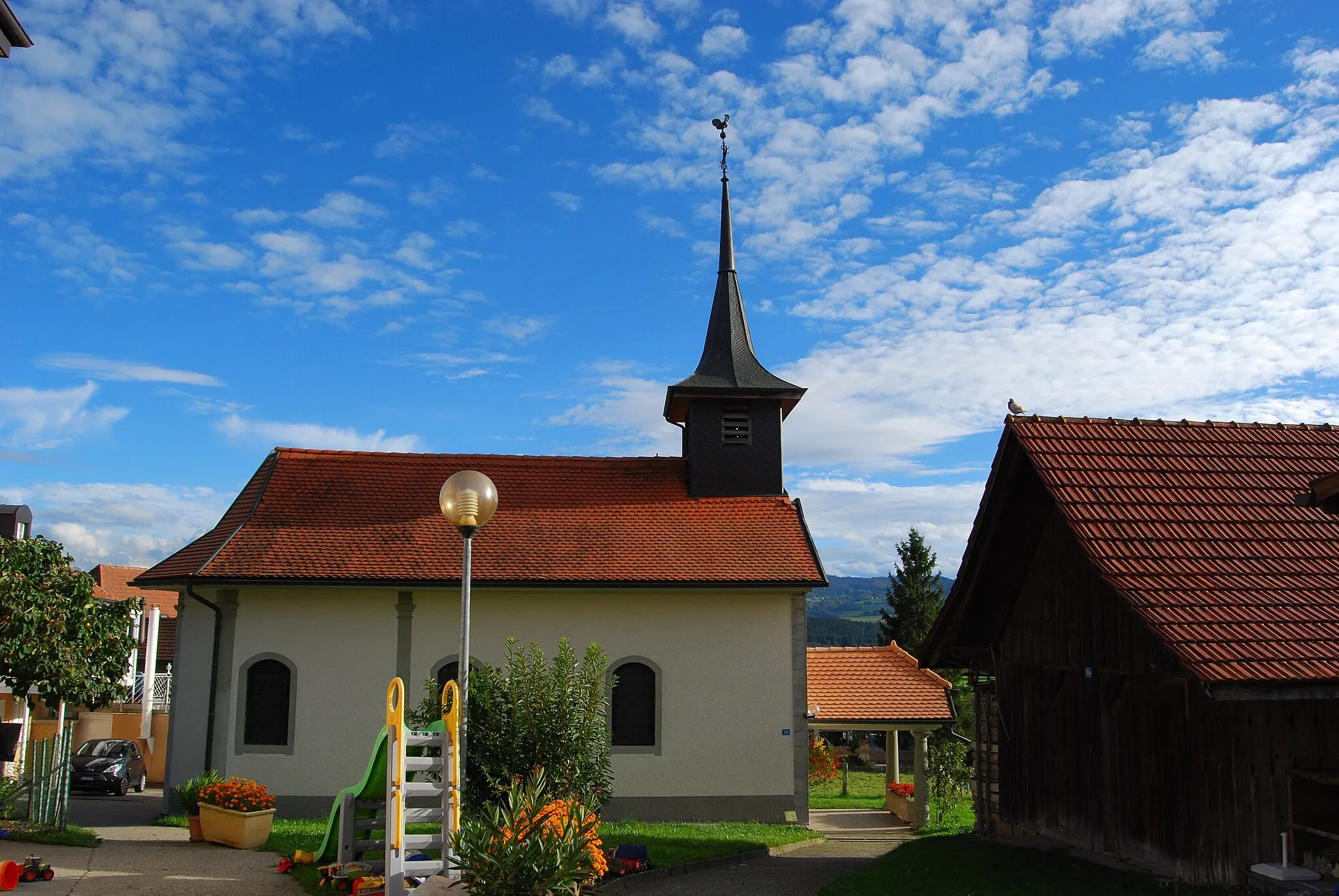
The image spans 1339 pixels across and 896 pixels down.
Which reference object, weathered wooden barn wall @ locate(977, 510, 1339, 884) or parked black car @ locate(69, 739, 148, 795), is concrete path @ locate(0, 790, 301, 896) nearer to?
weathered wooden barn wall @ locate(977, 510, 1339, 884)

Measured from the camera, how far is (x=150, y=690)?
29.7 m

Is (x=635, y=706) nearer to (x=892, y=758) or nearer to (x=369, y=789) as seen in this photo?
(x=369, y=789)

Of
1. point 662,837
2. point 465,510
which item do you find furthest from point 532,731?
point 662,837

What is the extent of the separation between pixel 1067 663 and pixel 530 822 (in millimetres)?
6663

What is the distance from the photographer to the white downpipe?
29.2 metres

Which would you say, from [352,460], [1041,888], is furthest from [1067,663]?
[352,460]

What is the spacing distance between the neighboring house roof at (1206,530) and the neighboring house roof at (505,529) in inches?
247

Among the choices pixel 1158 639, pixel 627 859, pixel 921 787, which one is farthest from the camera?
pixel 921 787

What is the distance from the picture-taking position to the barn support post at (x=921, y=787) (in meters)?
21.0

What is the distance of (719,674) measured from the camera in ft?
60.4

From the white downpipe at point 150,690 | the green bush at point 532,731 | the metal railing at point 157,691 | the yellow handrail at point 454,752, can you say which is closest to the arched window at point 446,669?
the green bush at point 532,731

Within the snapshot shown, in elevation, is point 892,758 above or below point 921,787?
above

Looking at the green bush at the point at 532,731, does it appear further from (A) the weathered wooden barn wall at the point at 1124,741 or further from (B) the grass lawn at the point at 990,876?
(A) the weathered wooden barn wall at the point at 1124,741

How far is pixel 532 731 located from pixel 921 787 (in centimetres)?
1319
